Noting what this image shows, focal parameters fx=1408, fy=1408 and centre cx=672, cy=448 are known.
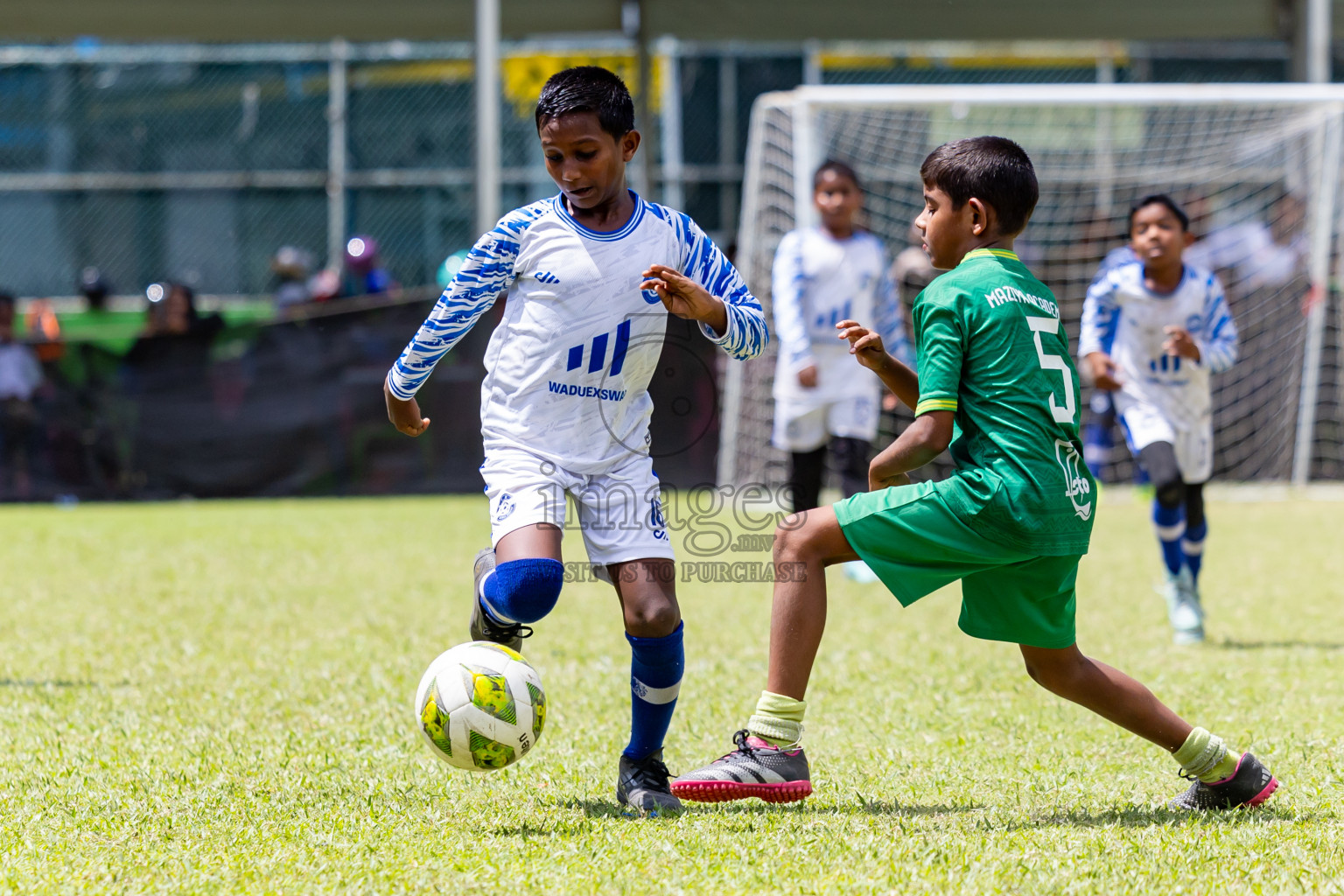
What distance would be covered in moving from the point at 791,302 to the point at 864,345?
4.45 metres

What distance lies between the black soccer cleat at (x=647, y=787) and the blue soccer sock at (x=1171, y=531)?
3138mm

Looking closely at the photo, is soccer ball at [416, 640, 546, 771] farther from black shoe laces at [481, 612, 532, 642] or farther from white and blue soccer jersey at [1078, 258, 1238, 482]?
white and blue soccer jersey at [1078, 258, 1238, 482]

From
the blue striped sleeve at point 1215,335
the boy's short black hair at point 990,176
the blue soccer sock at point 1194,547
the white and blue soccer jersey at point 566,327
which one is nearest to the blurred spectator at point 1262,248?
the blue striped sleeve at point 1215,335

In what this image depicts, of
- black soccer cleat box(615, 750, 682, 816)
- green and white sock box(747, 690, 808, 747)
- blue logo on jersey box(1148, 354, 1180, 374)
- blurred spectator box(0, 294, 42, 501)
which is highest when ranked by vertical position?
blue logo on jersey box(1148, 354, 1180, 374)

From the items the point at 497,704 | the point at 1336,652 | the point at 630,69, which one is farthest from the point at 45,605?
the point at 630,69

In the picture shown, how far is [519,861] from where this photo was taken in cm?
281

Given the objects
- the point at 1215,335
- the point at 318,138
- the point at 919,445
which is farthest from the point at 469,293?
the point at 318,138

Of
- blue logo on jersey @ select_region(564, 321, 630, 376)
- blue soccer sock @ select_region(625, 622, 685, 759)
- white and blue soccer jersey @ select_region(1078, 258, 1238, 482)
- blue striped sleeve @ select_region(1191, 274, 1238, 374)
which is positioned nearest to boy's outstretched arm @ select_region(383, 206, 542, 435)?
blue logo on jersey @ select_region(564, 321, 630, 376)

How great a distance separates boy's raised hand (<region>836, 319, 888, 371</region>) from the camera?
3.11 metres

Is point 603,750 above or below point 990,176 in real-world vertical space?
below

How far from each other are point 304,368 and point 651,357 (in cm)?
827

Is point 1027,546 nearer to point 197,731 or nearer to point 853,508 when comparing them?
point 853,508

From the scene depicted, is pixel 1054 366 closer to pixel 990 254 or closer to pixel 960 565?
pixel 990 254

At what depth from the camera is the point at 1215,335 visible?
5.84 m
